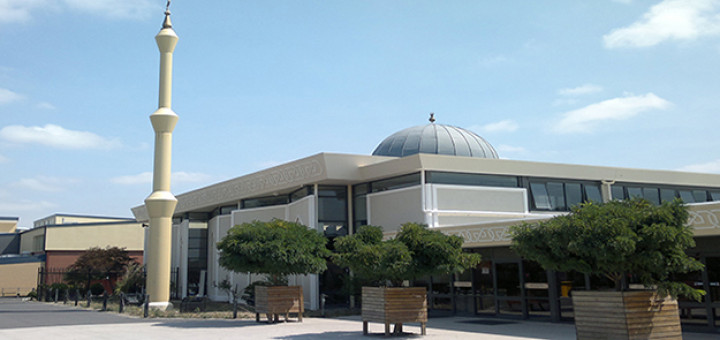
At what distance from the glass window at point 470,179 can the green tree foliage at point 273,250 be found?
5245 millimetres

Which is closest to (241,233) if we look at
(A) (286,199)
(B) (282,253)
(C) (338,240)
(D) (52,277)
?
(B) (282,253)

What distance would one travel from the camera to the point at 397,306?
15.9 metres

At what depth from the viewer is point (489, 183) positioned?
25.2m

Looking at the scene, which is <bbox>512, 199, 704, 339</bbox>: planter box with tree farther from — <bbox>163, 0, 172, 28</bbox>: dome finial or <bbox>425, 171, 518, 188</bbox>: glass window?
<bbox>163, 0, 172, 28</bbox>: dome finial

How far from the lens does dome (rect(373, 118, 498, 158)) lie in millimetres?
30516

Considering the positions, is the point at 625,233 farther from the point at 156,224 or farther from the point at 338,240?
the point at 156,224

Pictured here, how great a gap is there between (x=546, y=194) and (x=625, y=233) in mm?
15789

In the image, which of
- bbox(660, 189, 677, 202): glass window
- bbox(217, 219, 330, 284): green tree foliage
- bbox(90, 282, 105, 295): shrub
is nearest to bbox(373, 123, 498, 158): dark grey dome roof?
bbox(660, 189, 677, 202): glass window

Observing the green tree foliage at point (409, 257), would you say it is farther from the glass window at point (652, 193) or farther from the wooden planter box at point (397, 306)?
the glass window at point (652, 193)

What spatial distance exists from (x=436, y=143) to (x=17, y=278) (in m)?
38.6

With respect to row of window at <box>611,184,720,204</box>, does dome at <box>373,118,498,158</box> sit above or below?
above

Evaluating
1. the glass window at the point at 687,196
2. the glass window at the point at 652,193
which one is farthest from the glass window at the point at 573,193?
the glass window at the point at 687,196

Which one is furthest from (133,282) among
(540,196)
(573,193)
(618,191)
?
(618,191)

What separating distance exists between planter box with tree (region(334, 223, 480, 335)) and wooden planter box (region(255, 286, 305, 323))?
5045 millimetres
